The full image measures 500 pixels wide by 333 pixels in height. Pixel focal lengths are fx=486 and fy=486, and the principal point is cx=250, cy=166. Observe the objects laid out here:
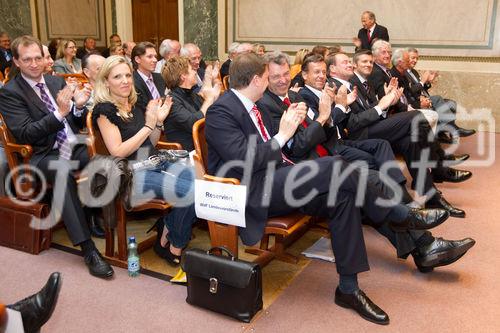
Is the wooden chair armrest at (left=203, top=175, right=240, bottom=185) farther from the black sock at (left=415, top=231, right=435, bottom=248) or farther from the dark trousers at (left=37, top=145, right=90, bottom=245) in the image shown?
the black sock at (left=415, top=231, right=435, bottom=248)

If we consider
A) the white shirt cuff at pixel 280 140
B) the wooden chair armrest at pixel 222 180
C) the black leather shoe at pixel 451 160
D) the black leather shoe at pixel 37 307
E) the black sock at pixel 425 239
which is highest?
the white shirt cuff at pixel 280 140

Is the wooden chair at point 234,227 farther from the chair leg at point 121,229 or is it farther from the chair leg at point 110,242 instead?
the chair leg at point 110,242

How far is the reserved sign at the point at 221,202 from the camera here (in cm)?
229

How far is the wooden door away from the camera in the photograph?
9.62 metres

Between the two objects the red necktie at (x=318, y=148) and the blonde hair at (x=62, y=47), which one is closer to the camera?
the red necktie at (x=318, y=148)

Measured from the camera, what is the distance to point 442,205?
3684 mm

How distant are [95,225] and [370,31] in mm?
5335

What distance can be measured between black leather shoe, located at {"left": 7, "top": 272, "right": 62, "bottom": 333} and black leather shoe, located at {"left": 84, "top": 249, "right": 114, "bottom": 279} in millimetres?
899

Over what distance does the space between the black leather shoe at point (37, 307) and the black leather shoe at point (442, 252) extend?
192 centimetres

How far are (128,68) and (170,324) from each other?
1.51 m

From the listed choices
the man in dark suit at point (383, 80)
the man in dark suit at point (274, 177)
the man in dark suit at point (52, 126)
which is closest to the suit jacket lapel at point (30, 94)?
the man in dark suit at point (52, 126)

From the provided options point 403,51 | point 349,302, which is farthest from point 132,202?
point 403,51

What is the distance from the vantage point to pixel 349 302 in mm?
2400

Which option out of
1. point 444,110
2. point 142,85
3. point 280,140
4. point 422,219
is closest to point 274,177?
point 280,140
